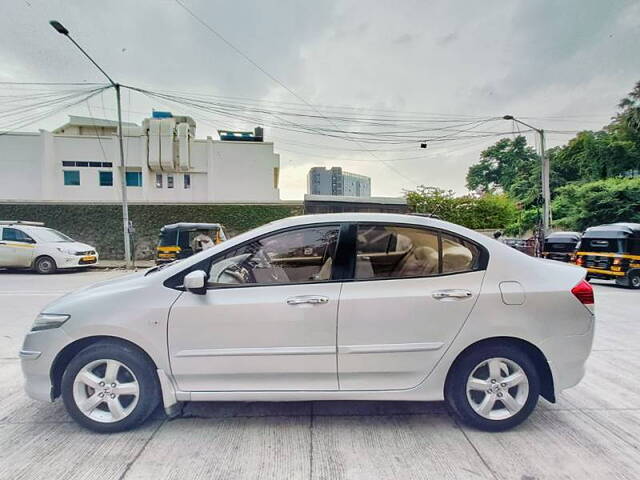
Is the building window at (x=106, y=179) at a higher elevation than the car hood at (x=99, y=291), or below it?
higher

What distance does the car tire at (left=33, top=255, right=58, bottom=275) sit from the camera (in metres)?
12.0

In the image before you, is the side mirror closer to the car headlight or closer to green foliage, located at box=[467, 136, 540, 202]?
the car headlight

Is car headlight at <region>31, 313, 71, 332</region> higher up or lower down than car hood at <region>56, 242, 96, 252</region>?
lower down

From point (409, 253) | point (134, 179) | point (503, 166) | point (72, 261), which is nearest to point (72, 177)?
point (134, 179)

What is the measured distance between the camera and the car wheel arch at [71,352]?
8.38ft

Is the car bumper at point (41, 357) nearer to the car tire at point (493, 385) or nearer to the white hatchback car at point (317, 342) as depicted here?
the white hatchback car at point (317, 342)

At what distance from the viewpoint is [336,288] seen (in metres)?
2.57

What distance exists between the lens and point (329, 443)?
245 cm

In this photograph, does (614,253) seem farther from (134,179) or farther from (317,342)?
(134,179)

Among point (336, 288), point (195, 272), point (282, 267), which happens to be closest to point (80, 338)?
point (195, 272)

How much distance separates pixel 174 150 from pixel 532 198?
3162 cm

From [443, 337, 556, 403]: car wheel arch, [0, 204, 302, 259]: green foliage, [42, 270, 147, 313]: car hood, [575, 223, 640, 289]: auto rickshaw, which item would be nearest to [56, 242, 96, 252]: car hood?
[0, 204, 302, 259]: green foliage

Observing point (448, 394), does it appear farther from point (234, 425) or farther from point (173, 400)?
point (173, 400)

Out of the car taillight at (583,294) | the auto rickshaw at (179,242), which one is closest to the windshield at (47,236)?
the auto rickshaw at (179,242)
